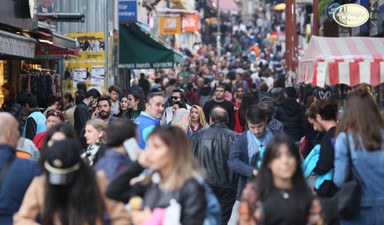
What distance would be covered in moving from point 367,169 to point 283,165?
1.27 meters

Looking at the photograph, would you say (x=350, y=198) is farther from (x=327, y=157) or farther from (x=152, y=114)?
(x=152, y=114)

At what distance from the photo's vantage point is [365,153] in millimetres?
6227

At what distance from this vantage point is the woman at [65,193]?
5051 mm

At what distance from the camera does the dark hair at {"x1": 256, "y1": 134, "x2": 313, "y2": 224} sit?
5238 millimetres

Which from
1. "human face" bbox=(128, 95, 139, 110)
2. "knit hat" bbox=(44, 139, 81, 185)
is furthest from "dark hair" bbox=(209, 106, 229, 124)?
"knit hat" bbox=(44, 139, 81, 185)

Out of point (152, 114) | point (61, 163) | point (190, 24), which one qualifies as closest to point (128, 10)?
point (152, 114)

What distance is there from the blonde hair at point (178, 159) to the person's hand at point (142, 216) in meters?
0.22

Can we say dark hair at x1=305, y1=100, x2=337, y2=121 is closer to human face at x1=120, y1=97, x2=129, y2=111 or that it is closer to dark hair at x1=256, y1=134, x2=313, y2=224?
dark hair at x1=256, y1=134, x2=313, y2=224

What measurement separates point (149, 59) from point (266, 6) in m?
64.0

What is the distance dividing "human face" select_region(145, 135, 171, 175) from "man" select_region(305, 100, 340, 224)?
2.23m

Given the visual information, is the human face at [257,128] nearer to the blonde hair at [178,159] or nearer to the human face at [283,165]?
the human face at [283,165]

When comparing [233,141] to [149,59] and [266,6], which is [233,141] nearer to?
[149,59]

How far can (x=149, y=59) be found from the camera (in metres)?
25.4

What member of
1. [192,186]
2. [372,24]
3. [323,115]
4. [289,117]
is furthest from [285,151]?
[372,24]
